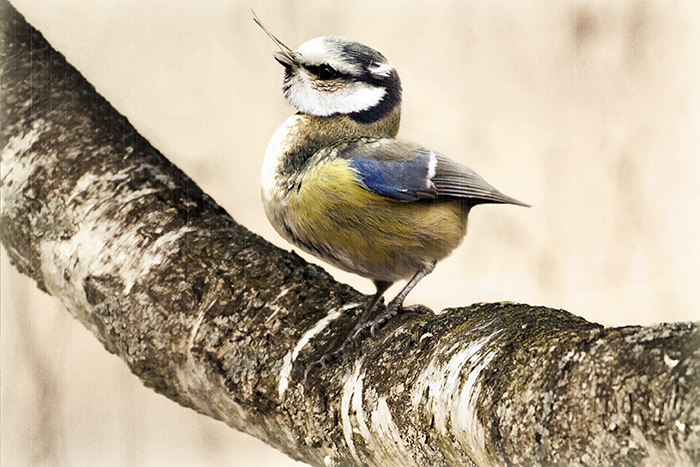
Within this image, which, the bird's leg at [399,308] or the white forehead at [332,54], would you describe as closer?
the bird's leg at [399,308]

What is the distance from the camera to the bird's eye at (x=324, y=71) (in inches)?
77.5

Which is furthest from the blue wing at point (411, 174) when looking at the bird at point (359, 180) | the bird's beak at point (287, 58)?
the bird's beak at point (287, 58)

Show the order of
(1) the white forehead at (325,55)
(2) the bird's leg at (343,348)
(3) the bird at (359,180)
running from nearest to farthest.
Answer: (2) the bird's leg at (343,348)
(3) the bird at (359,180)
(1) the white forehead at (325,55)

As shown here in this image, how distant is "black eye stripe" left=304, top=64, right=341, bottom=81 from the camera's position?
197 centimetres

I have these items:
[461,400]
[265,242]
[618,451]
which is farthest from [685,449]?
[265,242]

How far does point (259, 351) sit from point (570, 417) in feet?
2.76

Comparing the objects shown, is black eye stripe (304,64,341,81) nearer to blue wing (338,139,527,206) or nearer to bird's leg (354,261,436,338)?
blue wing (338,139,527,206)

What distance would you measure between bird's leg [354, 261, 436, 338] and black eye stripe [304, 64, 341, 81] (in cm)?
62

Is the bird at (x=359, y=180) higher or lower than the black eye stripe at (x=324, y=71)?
lower

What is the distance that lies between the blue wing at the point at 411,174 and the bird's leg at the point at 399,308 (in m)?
0.21

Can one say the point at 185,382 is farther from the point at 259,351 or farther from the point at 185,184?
the point at 185,184

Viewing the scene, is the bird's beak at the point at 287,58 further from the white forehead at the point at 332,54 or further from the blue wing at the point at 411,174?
the blue wing at the point at 411,174

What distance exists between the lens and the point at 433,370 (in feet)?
4.39

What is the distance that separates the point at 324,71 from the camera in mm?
1974
